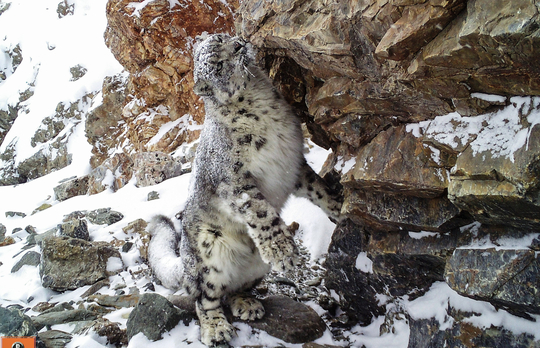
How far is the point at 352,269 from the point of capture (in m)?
4.32

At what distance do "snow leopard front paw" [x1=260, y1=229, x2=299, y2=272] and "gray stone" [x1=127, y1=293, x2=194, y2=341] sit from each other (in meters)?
1.26

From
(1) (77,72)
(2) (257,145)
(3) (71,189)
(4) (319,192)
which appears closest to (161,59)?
(3) (71,189)

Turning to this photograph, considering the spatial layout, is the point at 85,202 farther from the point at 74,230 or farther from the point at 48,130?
the point at 48,130

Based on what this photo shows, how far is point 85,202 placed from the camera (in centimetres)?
1104

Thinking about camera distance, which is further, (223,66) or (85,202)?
(85,202)

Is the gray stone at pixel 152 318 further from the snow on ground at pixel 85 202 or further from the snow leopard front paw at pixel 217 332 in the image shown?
the snow leopard front paw at pixel 217 332

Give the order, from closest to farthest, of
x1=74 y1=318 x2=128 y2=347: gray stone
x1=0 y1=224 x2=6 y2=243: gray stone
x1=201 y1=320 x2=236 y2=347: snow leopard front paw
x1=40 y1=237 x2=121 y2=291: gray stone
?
x1=201 y1=320 x2=236 y2=347: snow leopard front paw
x1=74 y1=318 x2=128 y2=347: gray stone
x1=40 y1=237 x2=121 y2=291: gray stone
x1=0 y1=224 x2=6 y2=243: gray stone

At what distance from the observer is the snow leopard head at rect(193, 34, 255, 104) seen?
4.14 meters

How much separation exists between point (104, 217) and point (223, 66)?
5.51 meters

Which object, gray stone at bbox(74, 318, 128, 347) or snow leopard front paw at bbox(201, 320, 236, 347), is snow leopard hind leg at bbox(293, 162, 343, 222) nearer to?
snow leopard front paw at bbox(201, 320, 236, 347)

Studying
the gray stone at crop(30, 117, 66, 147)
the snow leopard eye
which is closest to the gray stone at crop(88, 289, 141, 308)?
the snow leopard eye

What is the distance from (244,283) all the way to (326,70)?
2707mm

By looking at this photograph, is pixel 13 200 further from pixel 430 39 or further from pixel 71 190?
pixel 430 39

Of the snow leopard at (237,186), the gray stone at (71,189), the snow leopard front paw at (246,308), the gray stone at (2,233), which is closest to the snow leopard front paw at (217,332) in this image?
the snow leopard at (237,186)
